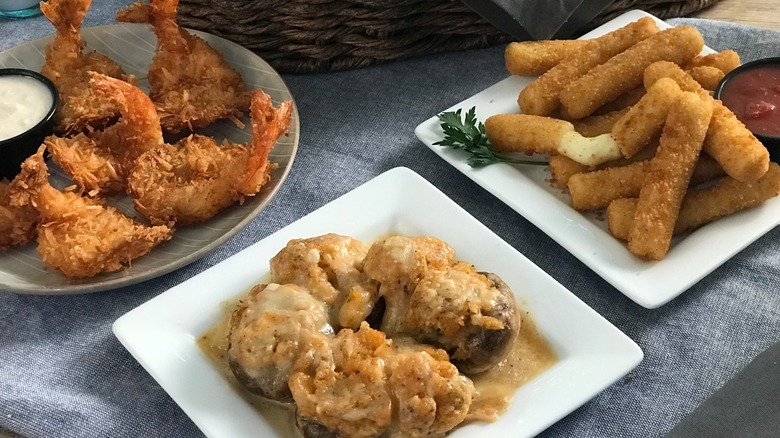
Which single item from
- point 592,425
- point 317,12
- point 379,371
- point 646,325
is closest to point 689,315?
point 646,325

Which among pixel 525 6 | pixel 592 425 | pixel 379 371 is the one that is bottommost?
pixel 592 425

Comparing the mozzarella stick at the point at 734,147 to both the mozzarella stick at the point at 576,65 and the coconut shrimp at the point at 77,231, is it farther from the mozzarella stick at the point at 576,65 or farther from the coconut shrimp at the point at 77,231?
the coconut shrimp at the point at 77,231

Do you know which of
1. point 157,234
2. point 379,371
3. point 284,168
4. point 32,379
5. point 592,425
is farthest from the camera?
point 284,168

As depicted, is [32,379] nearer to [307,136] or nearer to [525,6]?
[307,136]

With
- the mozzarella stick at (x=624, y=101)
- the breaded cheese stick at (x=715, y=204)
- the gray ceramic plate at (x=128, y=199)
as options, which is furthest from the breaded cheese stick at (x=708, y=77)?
the gray ceramic plate at (x=128, y=199)

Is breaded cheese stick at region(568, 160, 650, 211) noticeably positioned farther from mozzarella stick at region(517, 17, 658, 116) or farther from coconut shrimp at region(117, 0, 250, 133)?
coconut shrimp at region(117, 0, 250, 133)

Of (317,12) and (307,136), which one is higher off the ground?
(317,12)

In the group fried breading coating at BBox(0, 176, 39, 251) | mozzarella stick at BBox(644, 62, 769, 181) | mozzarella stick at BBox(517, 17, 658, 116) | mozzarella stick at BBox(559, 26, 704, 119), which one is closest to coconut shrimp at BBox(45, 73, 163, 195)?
fried breading coating at BBox(0, 176, 39, 251)
